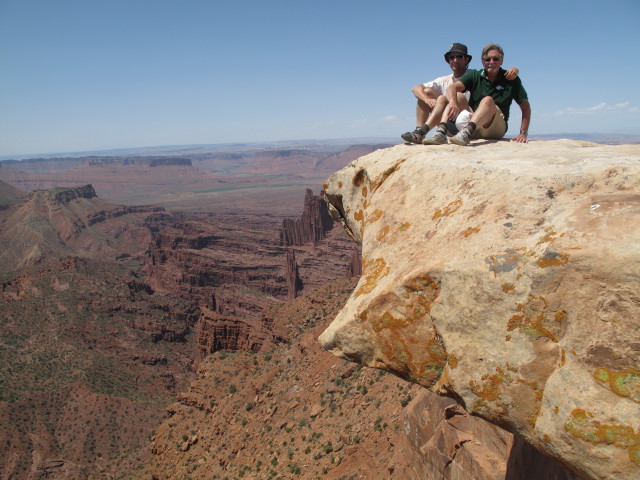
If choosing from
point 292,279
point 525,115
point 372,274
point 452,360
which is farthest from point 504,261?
point 292,279

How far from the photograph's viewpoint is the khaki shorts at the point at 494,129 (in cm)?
665

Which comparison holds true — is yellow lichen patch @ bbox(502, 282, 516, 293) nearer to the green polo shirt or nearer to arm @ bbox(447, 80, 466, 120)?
arm @ bbox(447, 80, 466, 120)

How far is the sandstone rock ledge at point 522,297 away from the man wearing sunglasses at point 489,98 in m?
1.61

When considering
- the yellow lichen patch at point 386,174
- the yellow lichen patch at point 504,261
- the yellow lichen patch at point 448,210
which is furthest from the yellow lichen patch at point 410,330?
the yellow lichen patch at point 386,174

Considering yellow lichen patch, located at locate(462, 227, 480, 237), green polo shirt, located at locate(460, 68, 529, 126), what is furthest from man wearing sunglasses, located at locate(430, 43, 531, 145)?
yellow lichen patch, located at locate(462, 227, 480, 237)

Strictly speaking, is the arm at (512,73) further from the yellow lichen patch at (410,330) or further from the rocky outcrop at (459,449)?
the rocky outcrop at (459,449)

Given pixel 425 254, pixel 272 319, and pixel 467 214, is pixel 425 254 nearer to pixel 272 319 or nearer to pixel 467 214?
pixel 467 214

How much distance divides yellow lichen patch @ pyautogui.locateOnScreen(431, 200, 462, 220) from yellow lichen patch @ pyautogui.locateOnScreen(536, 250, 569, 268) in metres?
1.20

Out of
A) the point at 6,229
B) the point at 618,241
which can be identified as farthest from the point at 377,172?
the point at 6,229

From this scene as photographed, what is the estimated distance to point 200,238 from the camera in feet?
333

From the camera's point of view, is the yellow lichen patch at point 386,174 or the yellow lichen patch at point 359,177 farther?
the yellow lichen patch at point 359,177

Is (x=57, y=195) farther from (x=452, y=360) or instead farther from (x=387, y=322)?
(x=452, y=360)

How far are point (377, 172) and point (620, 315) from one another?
3.58 metres

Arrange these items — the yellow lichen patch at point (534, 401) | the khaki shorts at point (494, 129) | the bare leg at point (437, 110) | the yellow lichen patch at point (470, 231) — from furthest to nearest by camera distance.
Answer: the bare leg at point (437, 110) < the khaki shorts at point (494, 129) < the yellow lichen patch at point (470, 231) < the yellow lichen patch at point (534, 401)
